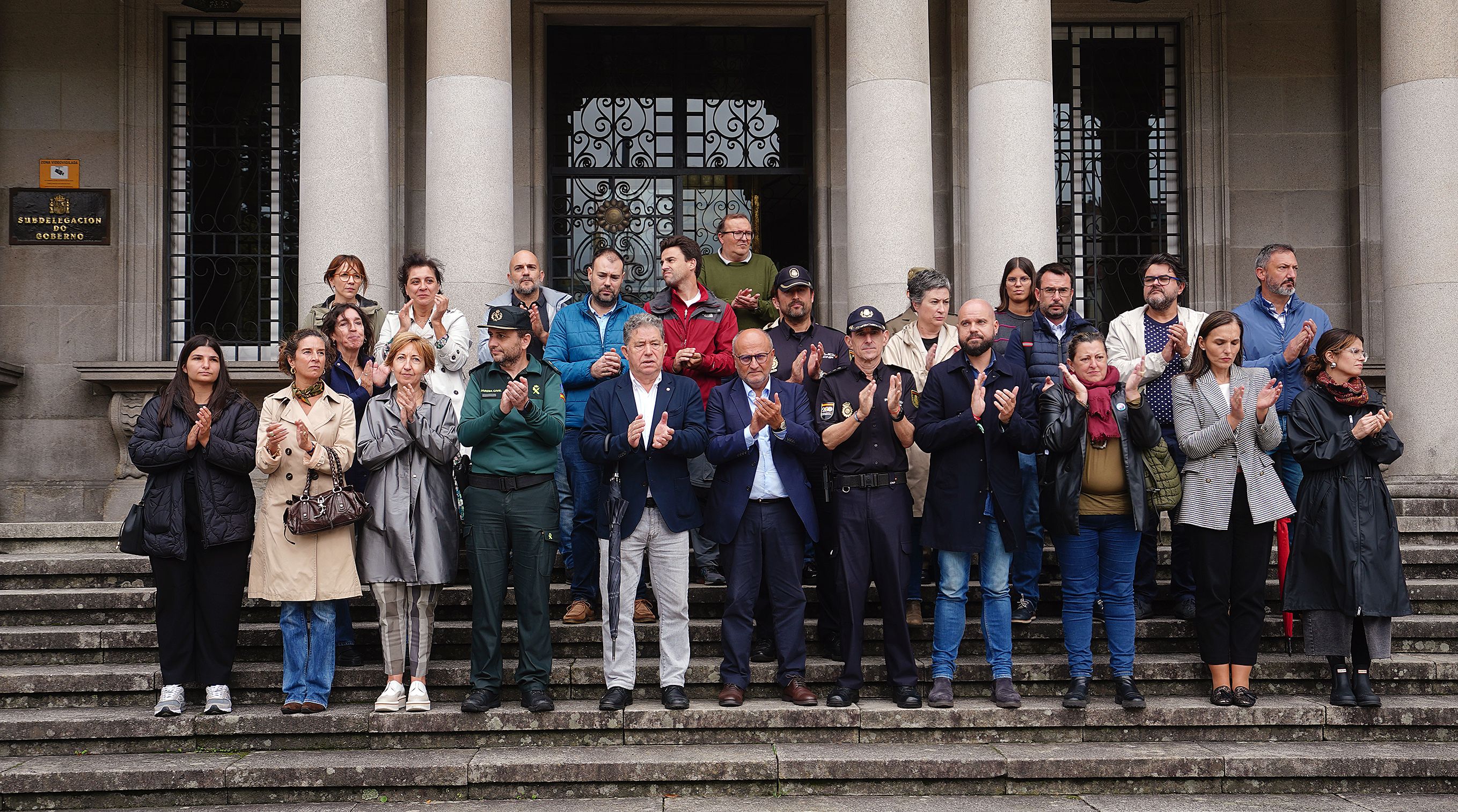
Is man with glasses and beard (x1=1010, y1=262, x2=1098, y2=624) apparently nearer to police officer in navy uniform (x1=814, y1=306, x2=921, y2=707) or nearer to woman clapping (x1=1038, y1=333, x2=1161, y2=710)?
woman clapping (x1=1038, y1=333, x2=1161, y2=710)

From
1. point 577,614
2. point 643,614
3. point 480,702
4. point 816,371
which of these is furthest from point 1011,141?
point 480,702

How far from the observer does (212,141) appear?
13.2 m

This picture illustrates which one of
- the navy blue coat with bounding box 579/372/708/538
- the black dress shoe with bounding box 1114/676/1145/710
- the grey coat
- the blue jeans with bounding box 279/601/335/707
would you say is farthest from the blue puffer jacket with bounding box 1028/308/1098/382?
the blue jeans with bounding box 279/601/335/707

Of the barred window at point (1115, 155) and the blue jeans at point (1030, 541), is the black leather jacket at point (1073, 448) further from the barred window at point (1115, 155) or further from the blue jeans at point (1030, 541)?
the barred window at point (1115, 155)

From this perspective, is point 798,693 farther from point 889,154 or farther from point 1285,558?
point 889,154

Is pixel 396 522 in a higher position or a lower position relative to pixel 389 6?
lower

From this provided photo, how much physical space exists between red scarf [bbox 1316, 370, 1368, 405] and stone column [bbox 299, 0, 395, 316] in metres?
7.00

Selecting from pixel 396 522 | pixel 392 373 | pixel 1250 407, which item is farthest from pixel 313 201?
pixel 1250 407

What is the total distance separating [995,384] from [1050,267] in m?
1.18

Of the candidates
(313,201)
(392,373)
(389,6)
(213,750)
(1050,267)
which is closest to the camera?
(213,750)

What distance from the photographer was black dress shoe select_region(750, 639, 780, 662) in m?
7.49

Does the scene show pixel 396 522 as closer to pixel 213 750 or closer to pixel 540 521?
pixel 540 521

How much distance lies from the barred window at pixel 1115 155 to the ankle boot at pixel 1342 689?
22.3ft

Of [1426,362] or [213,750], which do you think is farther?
[1426,362]
